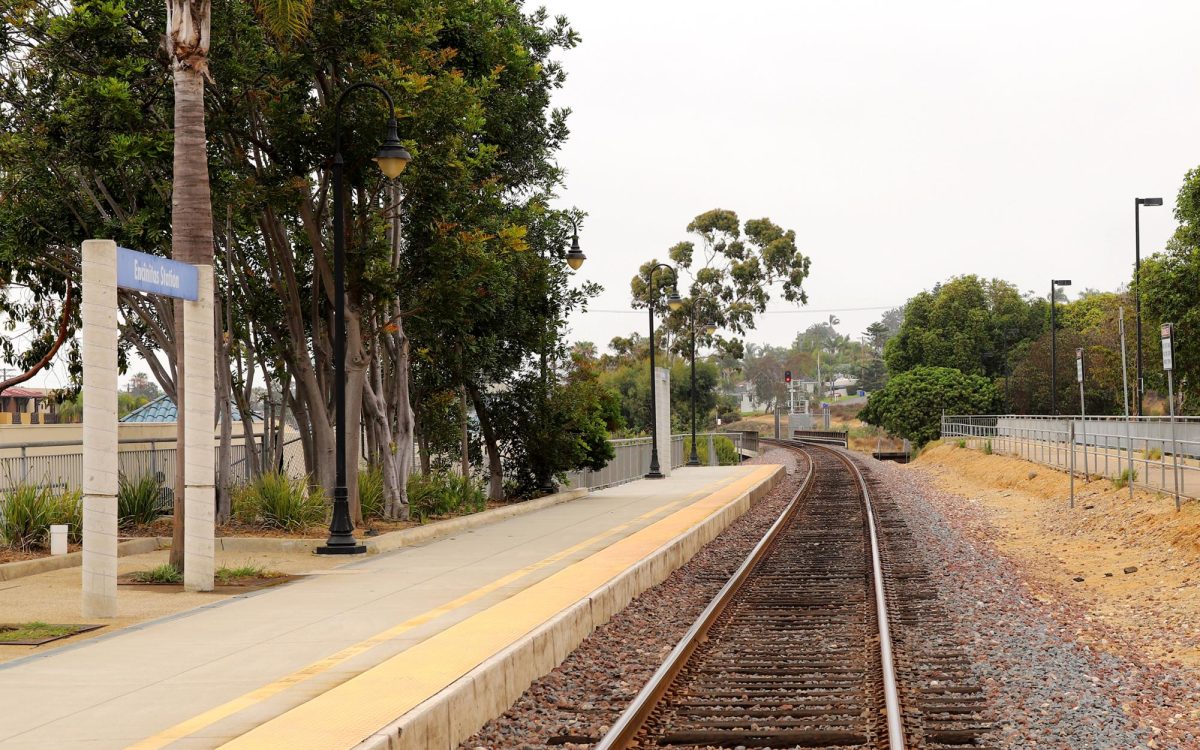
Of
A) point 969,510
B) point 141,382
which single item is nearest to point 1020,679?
point 969,510

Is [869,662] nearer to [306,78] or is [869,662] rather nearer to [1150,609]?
[1150,609]

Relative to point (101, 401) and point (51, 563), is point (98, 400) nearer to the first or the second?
point (101, 401)

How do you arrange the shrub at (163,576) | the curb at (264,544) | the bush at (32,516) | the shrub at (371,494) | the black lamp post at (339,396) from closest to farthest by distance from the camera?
the shrub at (163,576) < the curb at (264,544) < the bush at (32,516) < the black lamp post at (339,396) < the shrub at (371,494)

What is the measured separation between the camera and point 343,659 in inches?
372

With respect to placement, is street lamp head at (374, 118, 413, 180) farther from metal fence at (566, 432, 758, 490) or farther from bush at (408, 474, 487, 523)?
metal fence at (566, 432, 758, 490)

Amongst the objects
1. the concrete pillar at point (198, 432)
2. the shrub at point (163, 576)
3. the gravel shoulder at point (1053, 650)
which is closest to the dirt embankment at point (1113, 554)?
the gravel shoulder at point (1053, 650)

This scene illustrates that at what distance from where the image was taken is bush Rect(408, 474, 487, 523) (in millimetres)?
22734

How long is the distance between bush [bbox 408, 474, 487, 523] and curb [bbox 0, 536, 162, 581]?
564cm

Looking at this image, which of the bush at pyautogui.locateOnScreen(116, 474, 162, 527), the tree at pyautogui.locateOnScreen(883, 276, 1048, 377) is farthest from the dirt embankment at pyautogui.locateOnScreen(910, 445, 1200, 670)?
the tree at pyautogui.locateOnScreen(883, 276, 1048, 377)

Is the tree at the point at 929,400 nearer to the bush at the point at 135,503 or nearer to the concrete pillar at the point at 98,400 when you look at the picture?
the bush at the point at 135,503

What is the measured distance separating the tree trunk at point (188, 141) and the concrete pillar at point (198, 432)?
447 millimetres

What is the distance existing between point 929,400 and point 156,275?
75147mm

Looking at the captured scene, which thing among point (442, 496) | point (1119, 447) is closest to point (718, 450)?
point (1119, 447)

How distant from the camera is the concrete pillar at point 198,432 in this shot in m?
13.6
